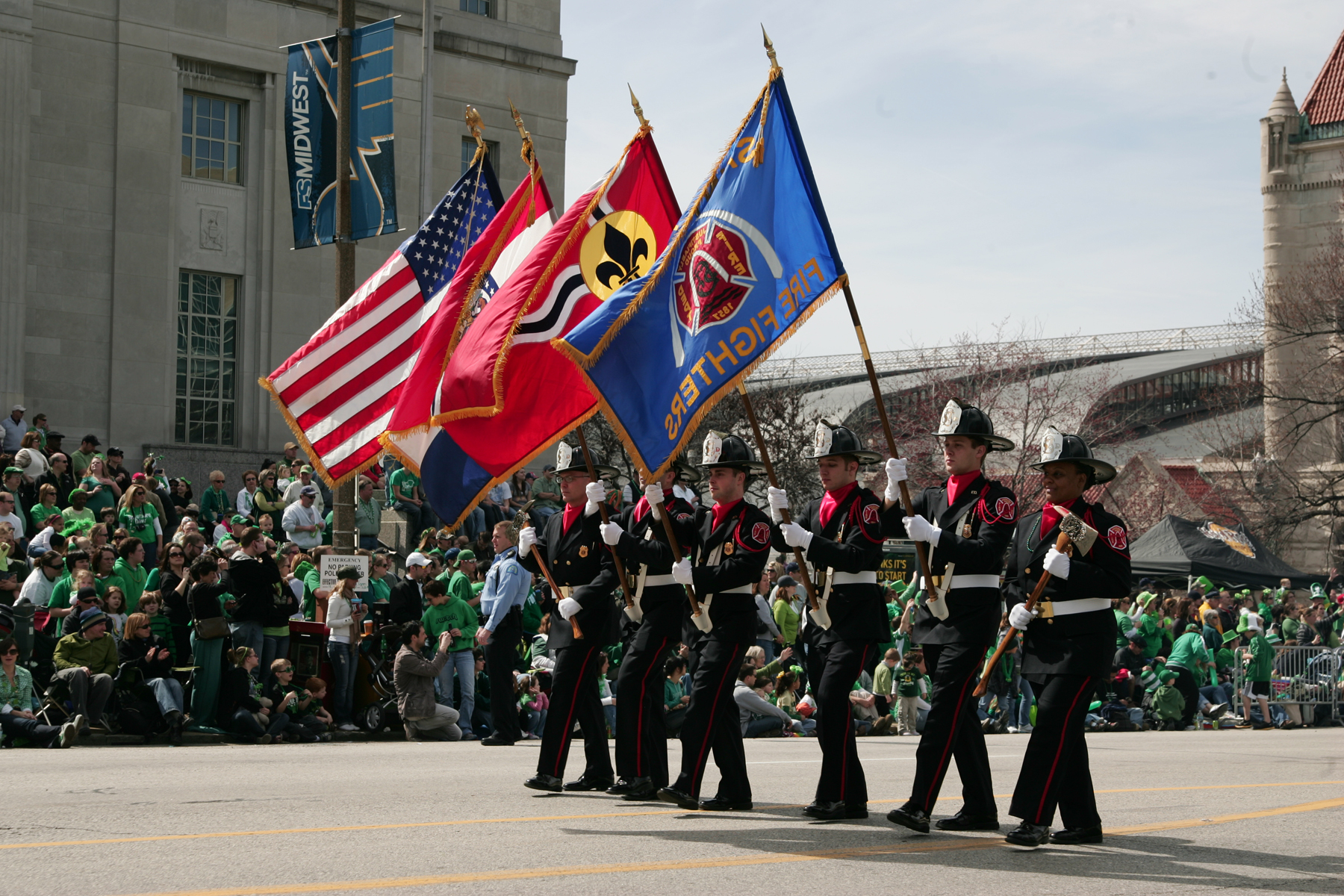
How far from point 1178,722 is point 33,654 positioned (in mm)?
15647

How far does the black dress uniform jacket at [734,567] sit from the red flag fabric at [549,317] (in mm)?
1593

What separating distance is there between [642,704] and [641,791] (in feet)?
1.73

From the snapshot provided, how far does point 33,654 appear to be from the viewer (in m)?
14.4

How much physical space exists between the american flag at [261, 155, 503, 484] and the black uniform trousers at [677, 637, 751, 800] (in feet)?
15.3

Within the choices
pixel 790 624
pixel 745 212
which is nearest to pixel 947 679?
pixel 745 212

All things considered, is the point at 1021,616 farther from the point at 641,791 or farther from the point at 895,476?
the point at 641,791

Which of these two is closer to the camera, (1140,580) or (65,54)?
(65,54)

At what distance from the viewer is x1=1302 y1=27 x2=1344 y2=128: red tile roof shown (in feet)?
214

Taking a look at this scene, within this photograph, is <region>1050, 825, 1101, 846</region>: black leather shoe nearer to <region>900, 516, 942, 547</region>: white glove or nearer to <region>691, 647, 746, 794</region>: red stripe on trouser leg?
<region>900, 516, 942, 547</region>: white glove

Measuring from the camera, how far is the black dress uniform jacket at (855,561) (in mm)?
8336

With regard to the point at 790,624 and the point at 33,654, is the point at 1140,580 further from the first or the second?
the point at 33,654

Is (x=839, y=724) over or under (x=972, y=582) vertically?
under

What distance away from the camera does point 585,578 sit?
31.1 ft

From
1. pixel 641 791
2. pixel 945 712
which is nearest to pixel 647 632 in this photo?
pixel 641 791
